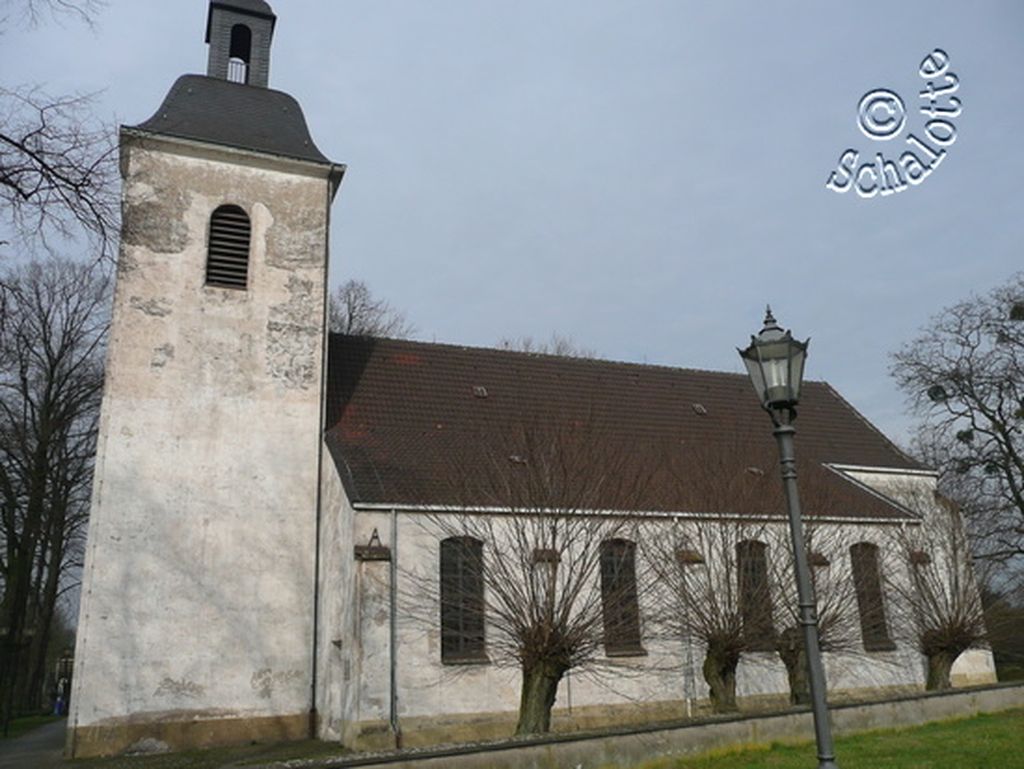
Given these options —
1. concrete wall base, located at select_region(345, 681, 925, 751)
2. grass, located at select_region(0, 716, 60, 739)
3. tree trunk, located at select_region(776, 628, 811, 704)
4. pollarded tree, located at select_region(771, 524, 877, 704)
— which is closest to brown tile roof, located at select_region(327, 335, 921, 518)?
pollarded tree, located at select_region(771, 524, 877, 704)

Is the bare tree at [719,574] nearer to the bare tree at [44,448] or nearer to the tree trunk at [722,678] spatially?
the tree trunk at [722,678]

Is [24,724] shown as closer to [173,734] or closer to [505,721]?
[173,734]

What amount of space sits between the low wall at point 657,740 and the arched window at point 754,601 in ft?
9.43

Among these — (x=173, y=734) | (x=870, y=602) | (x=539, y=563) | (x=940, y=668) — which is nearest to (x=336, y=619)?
(x=173, y=734)

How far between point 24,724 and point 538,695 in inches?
919

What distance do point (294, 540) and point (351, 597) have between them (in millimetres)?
2476

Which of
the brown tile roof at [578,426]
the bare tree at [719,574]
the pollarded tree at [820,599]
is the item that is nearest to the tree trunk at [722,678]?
the bare tree at [719,574]

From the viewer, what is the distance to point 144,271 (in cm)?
1722

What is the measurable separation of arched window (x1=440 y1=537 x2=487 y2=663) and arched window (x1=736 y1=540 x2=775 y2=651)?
4.91 metres

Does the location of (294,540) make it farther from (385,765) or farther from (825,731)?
(825,731)

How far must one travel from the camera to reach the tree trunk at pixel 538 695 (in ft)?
41.8

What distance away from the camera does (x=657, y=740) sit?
10297 millimetres

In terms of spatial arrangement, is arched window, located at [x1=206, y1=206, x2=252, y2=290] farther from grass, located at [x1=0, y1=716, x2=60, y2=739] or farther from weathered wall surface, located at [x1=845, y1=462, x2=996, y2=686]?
weathered wall surface, located at [x1=845, y1=462, x2=996, y2=686]

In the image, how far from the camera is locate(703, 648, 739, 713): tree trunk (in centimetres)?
1555
